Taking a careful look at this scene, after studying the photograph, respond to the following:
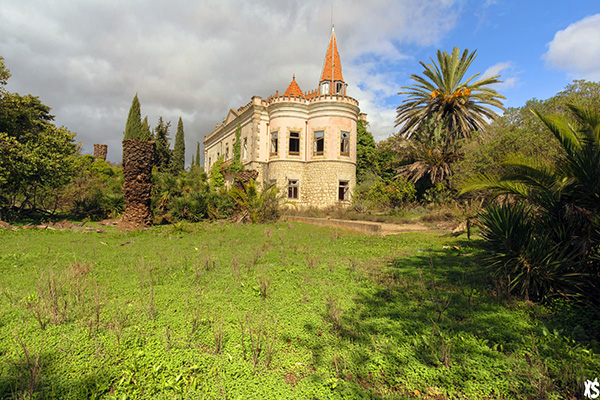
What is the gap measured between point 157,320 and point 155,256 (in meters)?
3.72

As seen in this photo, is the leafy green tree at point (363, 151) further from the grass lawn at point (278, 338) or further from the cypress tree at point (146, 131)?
the cypress tree at point (146, 131)

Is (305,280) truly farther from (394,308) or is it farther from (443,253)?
(443,253)

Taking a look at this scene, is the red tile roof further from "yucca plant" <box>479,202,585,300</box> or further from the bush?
"yucca plant" <box>479,202,585,300</box>

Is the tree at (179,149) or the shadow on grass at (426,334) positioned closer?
the shadow on grass at (426,334)

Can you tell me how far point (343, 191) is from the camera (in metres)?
23.6

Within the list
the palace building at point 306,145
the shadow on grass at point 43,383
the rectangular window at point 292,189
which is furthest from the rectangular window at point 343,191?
the shadow on grass at point 43,383

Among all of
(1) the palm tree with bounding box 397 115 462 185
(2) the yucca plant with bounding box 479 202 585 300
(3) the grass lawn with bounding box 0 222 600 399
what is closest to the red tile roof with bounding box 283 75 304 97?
(1) the palm tree with bounding box 397 115 462 185

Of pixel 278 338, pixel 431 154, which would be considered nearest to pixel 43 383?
pixel 278 338

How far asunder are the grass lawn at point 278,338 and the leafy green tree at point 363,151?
70.0 feet

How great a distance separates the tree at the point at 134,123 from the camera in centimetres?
3712

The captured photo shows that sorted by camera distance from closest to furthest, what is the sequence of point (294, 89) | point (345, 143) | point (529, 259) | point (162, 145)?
point (529, 259) < point (345, 143) < point (294, 89) < point (162, 145)

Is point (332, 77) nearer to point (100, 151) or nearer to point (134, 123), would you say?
point (134, 123)

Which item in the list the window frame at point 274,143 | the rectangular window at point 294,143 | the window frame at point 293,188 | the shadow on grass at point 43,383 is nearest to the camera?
the shadow on grass at point 43,383

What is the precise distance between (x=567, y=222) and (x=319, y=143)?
811 inches
